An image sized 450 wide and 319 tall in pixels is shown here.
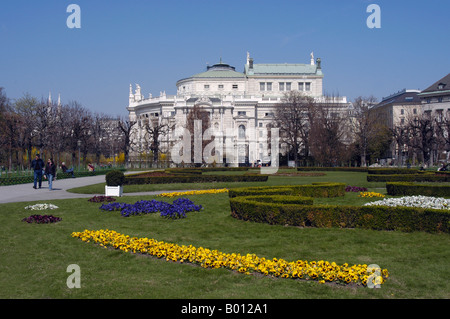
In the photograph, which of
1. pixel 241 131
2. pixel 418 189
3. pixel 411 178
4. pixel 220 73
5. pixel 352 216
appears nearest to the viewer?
pixel 352 216

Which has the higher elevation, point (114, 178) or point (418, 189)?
point (114, 178)

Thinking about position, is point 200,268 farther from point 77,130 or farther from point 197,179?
point 77,130

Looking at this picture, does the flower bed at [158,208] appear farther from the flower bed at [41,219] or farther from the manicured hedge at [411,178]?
the manicured hedge at [411,178]

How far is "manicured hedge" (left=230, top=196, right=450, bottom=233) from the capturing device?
428 inches

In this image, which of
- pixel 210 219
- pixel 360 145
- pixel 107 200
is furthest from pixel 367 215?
pixel 360 145

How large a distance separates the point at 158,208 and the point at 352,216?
6.20m

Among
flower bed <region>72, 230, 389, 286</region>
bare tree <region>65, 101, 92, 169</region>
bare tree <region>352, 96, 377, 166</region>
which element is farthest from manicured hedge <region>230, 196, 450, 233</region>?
bare tree <region>352, 96, 377, 166</region>

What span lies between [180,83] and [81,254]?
293 ft

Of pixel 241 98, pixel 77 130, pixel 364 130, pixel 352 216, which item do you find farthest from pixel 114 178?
pixel 241 98

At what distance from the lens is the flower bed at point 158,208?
44.8 ft

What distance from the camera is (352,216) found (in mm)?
11633
